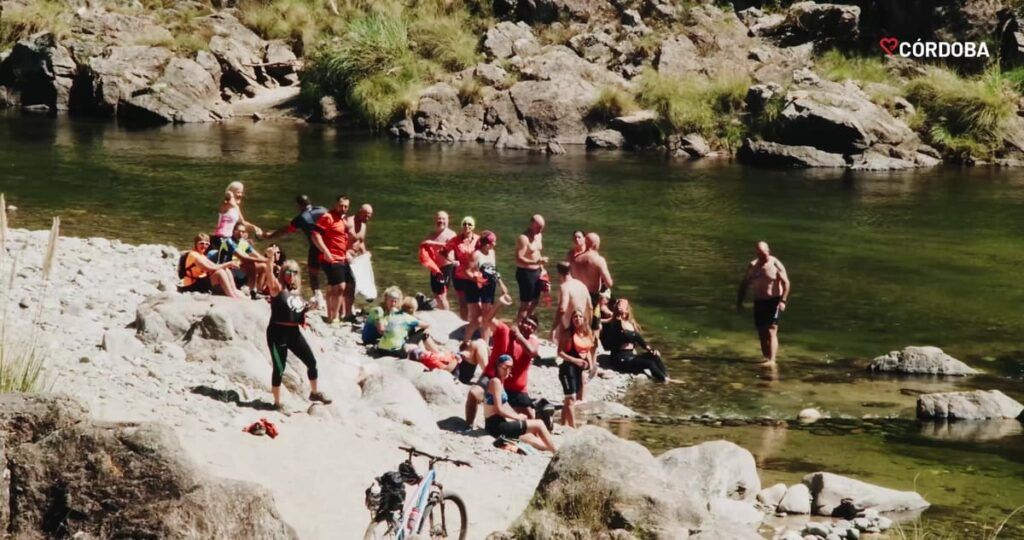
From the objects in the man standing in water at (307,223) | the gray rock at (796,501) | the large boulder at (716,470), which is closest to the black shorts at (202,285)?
the man standing in water at (307,223)

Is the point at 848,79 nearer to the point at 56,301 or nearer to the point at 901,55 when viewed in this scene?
the point at 901,55

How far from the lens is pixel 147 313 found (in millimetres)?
14945

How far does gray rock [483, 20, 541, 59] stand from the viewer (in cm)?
5206

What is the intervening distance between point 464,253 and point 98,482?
1079 cm

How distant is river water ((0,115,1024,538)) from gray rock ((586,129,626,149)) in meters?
2.24

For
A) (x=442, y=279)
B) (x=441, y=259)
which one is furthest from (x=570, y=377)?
(x=441, y=259)

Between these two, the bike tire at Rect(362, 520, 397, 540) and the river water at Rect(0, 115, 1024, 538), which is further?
the river water at Rect(0, 115, 1024, 538)

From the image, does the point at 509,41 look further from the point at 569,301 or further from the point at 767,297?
the point at 569,301

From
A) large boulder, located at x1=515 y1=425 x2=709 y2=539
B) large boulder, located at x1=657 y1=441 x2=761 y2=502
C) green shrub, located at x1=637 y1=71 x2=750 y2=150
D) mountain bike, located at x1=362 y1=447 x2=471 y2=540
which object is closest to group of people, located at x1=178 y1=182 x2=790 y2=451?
large boulder, located at x1=657 y1=441 x2=761 y2=502

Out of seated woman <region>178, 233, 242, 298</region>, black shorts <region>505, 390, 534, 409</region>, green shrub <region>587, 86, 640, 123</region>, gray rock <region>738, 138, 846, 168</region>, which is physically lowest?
black shorts <region>505, 390, 534, 409</region>

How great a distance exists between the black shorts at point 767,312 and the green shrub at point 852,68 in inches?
1235

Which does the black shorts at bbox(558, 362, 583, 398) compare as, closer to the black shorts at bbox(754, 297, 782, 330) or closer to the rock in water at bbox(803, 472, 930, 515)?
the rock in water at bbox(803, 472, 930, 515)

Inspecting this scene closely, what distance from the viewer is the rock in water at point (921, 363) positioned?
60.2ft

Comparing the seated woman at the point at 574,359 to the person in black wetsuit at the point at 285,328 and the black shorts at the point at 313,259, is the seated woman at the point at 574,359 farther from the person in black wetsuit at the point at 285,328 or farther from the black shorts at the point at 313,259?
the black shorts at the point at 313,259
